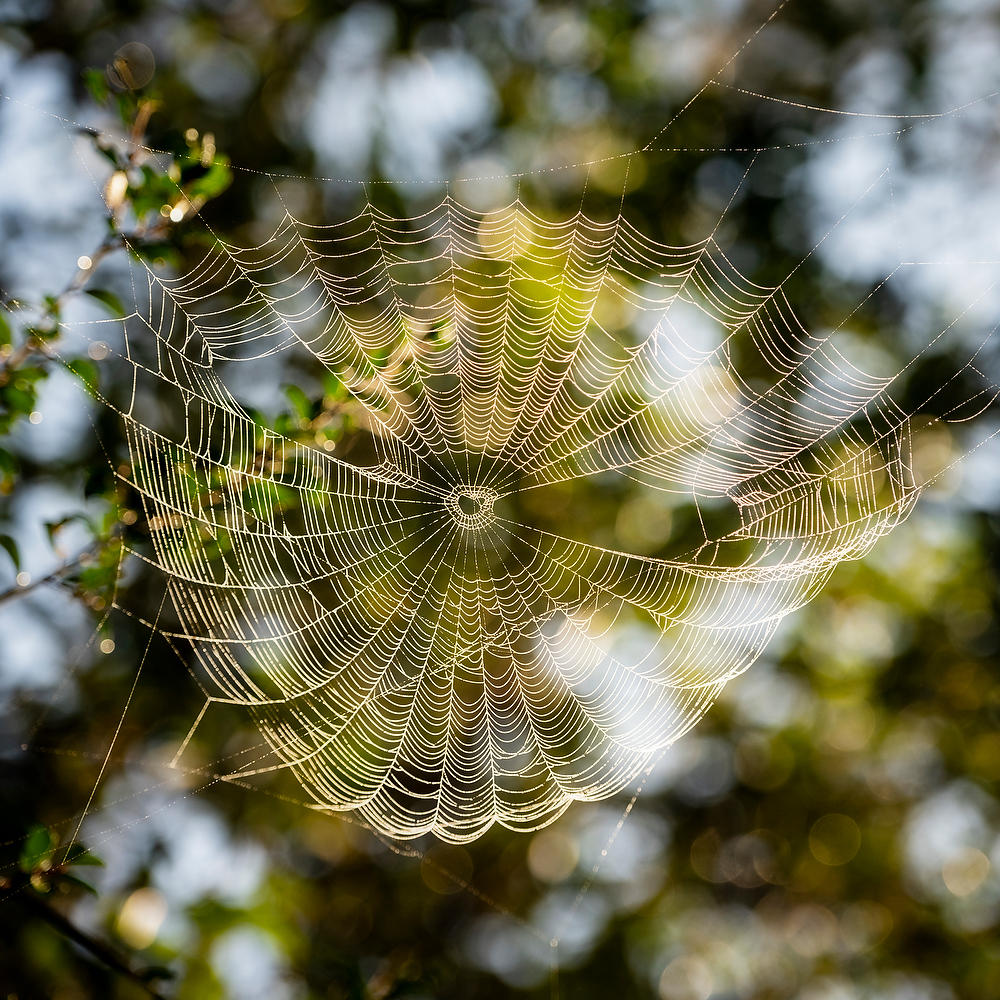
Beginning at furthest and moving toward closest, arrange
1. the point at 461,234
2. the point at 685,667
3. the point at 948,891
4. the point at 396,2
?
the point at 948,891 → the point at 396,2 → the point at 461,234 → the point at 685,667

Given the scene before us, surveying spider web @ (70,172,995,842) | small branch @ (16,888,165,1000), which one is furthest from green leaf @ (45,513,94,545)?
spider web @ (70,172,995,842)

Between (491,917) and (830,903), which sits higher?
(830,903)

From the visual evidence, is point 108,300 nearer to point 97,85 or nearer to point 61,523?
point 97,85

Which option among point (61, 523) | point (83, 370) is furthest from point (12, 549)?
point (83, 370)

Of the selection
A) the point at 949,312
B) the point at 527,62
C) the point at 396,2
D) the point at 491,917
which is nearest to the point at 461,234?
the point at 527,62

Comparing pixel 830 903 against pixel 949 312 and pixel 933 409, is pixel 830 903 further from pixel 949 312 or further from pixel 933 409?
pixel 949 312

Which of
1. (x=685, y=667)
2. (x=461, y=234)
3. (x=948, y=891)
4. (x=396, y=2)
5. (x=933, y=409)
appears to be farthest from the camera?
(x=948, y=891)
